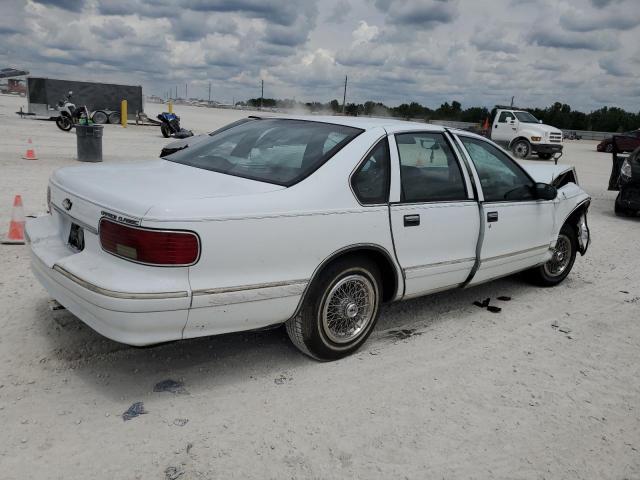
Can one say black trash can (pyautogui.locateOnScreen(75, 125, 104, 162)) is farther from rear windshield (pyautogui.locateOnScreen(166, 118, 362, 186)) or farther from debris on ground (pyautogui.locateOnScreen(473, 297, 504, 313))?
debris on ground (pyautogui.locateOnScreen(473, 297, 504, 313))

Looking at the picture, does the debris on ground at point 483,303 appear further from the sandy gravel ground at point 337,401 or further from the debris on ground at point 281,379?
the debris on ground at point 281,379

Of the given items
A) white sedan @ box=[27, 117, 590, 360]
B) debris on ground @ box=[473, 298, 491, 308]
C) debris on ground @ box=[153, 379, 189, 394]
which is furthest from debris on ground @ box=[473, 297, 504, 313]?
debris on ground @ box=[153, 379, 189, 394]

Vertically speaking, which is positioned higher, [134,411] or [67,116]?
[67,116]

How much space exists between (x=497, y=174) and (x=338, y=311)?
206 centimetres

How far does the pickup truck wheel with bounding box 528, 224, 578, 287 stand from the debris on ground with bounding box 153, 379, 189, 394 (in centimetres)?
386

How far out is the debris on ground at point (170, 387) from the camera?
3.37 meters

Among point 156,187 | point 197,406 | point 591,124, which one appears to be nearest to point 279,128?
point 156,187

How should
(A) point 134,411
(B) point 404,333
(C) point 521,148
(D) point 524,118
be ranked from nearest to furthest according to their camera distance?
(A) point 134,411 < (B) point 404,333 < (C) point 521,148 < (D) point 524,118

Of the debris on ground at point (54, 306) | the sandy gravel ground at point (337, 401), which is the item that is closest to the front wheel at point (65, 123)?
the sandy gravel ground at point (337, 401)

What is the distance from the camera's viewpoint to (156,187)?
10.6ft

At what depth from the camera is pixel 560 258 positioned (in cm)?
591

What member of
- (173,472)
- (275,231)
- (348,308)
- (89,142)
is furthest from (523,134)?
(173,472)

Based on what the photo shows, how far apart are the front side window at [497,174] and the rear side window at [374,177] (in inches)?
41.2

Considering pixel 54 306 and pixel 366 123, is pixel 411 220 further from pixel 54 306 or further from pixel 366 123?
pixel 54 306
